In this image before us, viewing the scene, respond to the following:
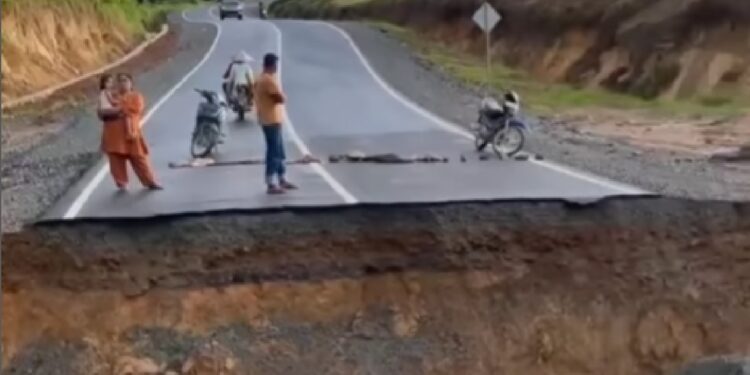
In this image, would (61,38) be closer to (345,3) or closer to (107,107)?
(107,107)

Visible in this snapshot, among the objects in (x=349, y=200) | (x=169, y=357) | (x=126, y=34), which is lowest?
(x=169, y=357)

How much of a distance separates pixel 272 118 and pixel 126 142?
121 cm

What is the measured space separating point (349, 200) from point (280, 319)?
1256 millimetres

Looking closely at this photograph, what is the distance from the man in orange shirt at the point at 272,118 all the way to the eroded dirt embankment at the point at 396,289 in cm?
90

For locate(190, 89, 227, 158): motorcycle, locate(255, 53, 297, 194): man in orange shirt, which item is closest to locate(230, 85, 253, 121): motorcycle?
locate(190, 89, 227, 158): motorcycle

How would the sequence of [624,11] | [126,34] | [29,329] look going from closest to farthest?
[29,329] → [126,34] → [624,11]

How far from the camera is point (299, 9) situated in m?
37.8

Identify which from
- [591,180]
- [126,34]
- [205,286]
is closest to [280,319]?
[205,286]

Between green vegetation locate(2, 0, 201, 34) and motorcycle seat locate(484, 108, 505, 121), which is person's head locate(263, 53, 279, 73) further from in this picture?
green vegetation locate(2, 0, 201, 34)

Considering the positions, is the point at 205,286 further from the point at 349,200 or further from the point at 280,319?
the point at 349,200

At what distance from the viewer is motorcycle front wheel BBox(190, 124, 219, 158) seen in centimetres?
1289

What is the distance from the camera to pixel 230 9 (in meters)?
23.3

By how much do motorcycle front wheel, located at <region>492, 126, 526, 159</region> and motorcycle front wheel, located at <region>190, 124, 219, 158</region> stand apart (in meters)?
2.86

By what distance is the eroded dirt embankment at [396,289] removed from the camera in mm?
10141
